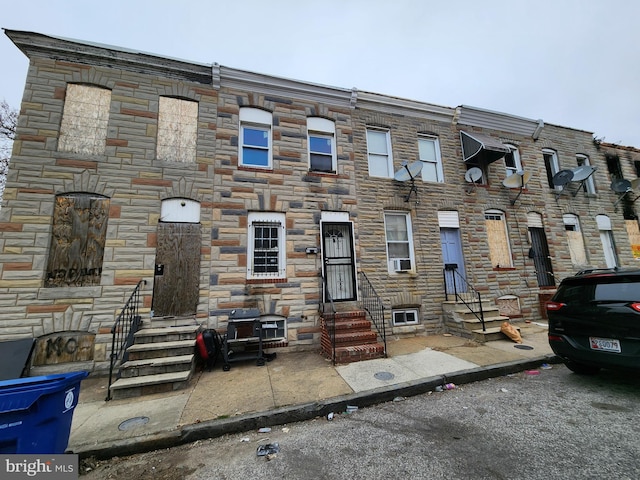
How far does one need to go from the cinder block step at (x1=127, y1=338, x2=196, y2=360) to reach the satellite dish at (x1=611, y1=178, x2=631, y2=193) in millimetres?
18651

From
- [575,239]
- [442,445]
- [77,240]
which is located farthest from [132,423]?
[575,239]

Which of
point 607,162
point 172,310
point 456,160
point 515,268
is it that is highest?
point 607,162

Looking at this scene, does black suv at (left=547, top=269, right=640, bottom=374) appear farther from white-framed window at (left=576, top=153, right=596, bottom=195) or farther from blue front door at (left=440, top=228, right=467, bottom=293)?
white-framed window at (left=576, top=153, right=596, bottom=195)

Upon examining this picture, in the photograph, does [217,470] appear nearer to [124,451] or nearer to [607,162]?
[124,451]

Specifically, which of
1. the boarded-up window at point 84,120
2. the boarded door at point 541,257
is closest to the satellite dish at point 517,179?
the boarded door at point 541,257

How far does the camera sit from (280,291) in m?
7.31

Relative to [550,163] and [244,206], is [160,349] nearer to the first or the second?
[244,206]

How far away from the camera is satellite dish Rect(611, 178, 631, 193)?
12352 millimetres

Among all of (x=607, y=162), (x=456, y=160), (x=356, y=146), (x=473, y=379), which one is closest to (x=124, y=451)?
(x=473, y=379)

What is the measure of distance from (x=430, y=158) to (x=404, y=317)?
19.6 feet

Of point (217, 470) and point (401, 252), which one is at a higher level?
point (401, 252)

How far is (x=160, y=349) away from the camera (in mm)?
5523

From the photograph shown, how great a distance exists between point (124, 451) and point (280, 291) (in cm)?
436

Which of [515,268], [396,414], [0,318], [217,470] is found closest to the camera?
[217,470]
